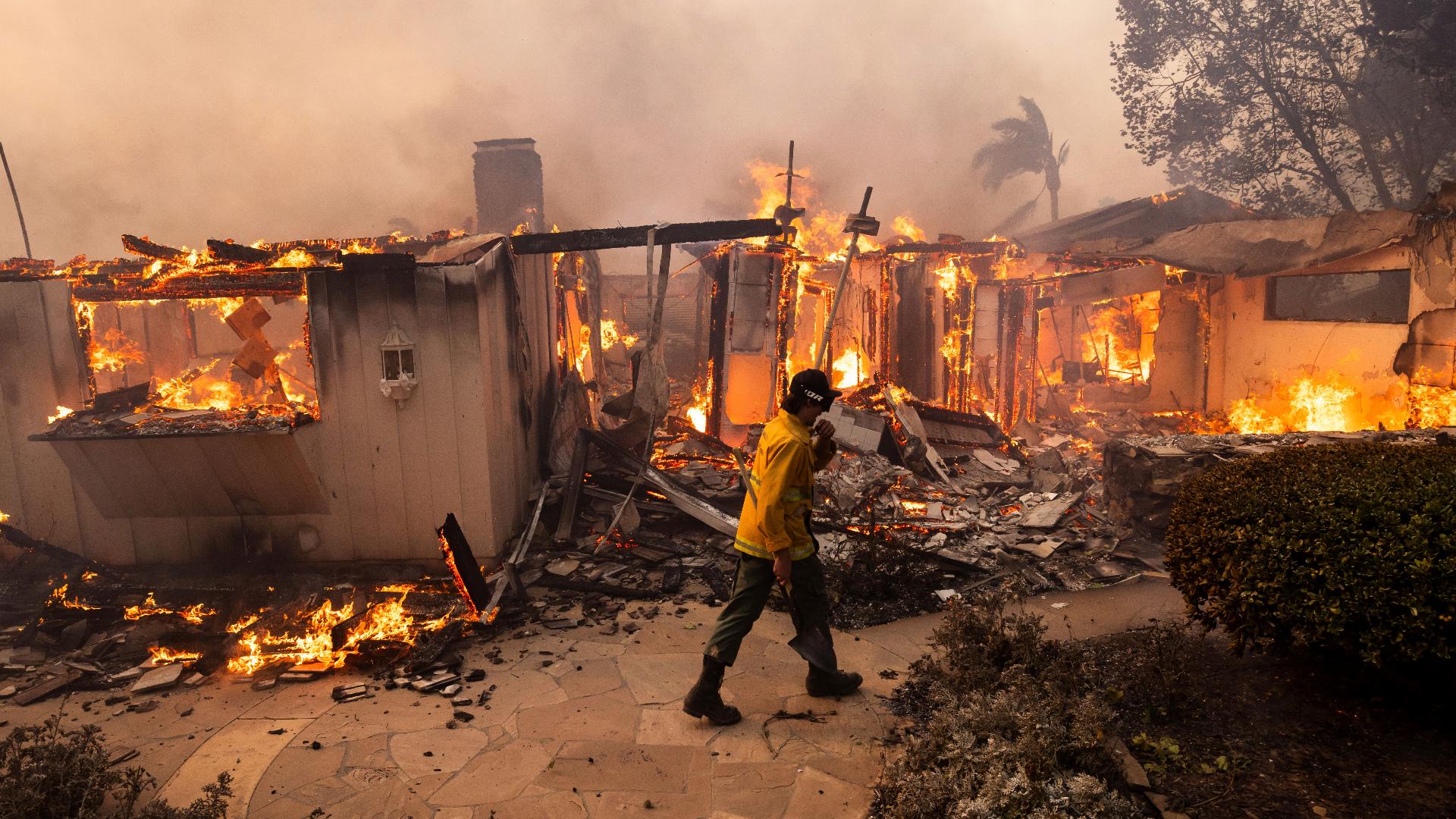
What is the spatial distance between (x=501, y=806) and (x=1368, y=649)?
4352 millimetres

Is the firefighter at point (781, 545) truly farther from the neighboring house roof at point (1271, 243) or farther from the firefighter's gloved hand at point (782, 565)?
the neighboring house roof at point (1271, 243)

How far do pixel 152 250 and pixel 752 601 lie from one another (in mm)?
6864

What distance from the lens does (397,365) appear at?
7.10 m

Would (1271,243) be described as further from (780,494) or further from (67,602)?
(67,602)

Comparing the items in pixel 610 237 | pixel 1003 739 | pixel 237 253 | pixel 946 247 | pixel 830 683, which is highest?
pixel 946 247

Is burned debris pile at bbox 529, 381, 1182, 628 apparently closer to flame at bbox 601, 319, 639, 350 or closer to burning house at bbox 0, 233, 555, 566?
burning house at bbox 0, 233, 555, 566

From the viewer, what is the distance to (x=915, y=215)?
39594 mm

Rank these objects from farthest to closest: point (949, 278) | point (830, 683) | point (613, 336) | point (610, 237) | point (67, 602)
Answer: point (613, 336) < point (949, 278) < point (610, 237) < point (67, 602) < point (830, 683)

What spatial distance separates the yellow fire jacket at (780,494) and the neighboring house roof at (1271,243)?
11.4 meters

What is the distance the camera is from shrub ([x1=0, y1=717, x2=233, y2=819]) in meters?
3.54

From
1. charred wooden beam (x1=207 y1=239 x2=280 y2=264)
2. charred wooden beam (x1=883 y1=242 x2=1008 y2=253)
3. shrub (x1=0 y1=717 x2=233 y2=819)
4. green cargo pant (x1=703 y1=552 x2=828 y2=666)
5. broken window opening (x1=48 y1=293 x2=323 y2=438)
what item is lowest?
shrub (x1=0 y1=717 x2=233 y2=819)

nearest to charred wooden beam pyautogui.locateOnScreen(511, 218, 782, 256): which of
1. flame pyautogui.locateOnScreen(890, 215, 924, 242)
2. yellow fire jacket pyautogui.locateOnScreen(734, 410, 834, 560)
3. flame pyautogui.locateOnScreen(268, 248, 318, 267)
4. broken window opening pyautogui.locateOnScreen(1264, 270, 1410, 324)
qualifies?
flame pyautogui.locateOnScreen(268, 248, 318, 267)

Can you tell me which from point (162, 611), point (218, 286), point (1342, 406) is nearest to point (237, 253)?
point (218, 286)

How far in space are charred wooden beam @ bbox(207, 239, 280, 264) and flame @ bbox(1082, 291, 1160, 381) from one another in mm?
18518
